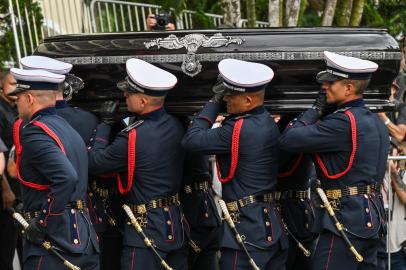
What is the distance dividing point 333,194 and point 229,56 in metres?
1.22

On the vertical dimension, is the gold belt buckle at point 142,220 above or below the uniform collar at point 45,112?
below

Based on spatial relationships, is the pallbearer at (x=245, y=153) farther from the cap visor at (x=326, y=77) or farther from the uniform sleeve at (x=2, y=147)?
the uniform sleeve at (x=2, y=147)

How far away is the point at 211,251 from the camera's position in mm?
7582

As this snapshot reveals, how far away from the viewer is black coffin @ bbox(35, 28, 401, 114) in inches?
273

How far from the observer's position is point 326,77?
652 cm

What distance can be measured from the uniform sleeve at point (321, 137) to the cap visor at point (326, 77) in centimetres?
23

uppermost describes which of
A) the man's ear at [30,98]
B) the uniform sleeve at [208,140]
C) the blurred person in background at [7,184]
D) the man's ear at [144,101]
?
the man's ear at [30,98]

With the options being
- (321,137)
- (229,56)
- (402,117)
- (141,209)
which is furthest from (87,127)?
(402,117)

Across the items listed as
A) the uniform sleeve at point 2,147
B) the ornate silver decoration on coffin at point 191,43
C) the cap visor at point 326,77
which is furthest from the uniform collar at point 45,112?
the cap visor at point 326,77

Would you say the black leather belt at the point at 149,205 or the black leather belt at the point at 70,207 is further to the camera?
the black leather belt at the point at 149,205

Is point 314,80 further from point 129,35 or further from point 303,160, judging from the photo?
point 129,35

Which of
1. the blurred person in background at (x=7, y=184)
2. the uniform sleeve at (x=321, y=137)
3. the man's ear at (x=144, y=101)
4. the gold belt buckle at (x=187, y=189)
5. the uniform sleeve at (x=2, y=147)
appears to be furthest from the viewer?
the blurred person in background at (x=7, y=184)

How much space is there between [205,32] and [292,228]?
155cm

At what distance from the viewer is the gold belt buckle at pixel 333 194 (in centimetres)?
653
